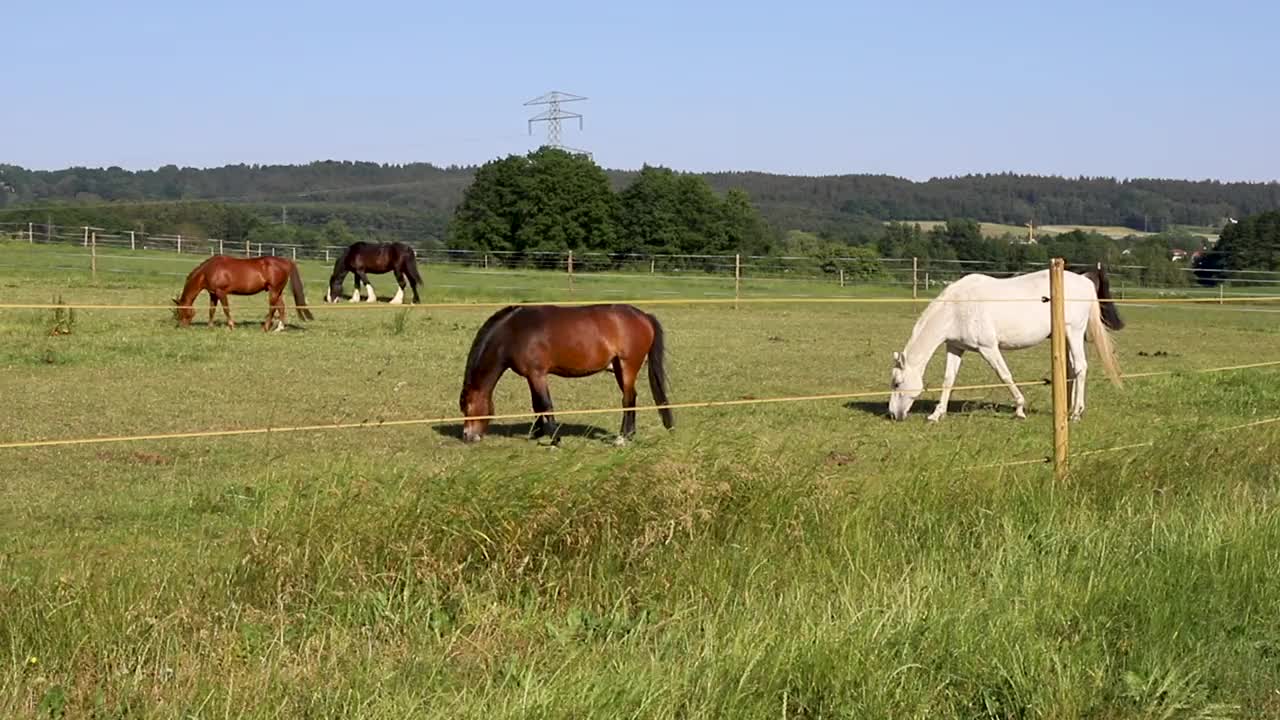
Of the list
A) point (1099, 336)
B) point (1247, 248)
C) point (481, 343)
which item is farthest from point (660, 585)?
point (1247, 248)

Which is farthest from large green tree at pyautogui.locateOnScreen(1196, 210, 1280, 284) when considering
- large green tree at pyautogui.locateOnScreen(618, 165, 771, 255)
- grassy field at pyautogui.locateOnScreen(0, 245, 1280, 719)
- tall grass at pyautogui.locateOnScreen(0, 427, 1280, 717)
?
tall grass at pyautogui.locateOnScreen(0, 427, 1280, 717)

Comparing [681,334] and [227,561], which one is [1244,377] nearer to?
[681,334]

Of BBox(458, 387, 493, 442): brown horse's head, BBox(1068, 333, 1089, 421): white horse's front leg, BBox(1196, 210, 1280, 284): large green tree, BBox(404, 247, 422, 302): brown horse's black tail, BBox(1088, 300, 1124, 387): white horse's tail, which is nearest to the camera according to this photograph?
BBox(458, 387, 493, 442): brown horse's head

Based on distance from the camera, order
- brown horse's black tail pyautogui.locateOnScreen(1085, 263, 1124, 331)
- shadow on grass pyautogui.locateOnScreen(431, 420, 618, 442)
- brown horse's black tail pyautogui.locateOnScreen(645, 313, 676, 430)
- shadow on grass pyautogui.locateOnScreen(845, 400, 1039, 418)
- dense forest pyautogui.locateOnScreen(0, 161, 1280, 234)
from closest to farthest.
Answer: brown horse's black tail pyautogui.locateOnScreen(645, 313, 676, 430) → shadow on grass pyautogui.locateOnScreen(431, 420, 618, 442) → shadow on grass pyautogui.locateOnScreen(845, 400, 1039, 418) → brown horse's black tail pyautogui.locateOnScreen(1085, 263, 1124, 331) → dense forest pyautogui.locateOnScreen(0, 161, 1280, 234)

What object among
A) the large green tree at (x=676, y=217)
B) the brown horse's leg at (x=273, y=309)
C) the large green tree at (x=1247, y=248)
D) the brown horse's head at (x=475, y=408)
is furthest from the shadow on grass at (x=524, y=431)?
the large green tree at (x=676, y=217)

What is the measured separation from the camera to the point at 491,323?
39.2 feet

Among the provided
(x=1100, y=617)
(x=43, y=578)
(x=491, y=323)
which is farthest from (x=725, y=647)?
(x=491, y=323)

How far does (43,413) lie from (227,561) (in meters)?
8.06

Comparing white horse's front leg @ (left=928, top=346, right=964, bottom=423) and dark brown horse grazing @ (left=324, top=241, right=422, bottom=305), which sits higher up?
dark brown horse grazing @ (left=324, top=241, right=422, bottom=305)

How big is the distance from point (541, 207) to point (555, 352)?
6219 centimetres

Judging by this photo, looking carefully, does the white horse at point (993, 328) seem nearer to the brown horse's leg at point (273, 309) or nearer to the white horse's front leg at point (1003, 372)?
the white horse's front leg at point (1003, 372)

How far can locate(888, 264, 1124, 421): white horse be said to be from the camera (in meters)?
14.0

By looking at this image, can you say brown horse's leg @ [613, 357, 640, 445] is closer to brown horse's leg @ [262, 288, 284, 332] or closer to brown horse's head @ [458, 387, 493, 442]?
brown horse's head @ [458, 387, 493, 442]

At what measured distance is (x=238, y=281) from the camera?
23031 mm
